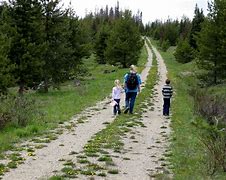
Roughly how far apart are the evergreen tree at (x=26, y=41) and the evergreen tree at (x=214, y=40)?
13.4 metres

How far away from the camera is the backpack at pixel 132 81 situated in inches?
768

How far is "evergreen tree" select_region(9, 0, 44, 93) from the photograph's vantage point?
28.5 m

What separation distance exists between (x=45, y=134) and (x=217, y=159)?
6394 millimetres

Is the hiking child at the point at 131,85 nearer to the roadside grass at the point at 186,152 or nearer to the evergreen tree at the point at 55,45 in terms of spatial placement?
the roadside grass at the point at 186,152

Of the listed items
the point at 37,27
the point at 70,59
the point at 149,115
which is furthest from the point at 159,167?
the point at 70,59

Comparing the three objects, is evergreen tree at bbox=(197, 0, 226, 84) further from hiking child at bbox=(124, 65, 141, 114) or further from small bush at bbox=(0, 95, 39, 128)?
small bush at bbox=(0, 95, 39, 128)

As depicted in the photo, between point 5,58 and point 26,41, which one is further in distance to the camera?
point 26,41

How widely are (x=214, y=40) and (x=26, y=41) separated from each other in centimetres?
1484

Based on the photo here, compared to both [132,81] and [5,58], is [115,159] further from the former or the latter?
[5,58]

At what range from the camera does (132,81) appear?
767 inches

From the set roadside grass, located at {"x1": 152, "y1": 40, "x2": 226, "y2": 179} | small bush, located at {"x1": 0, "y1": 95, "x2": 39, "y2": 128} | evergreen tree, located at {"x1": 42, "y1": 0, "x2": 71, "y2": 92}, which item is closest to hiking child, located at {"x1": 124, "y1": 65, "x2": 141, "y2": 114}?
roadside grass, located at {"x1": 152, "y1": 40, "x2": 226, "y2": 179}

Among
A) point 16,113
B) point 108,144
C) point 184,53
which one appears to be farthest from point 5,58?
point 184,53

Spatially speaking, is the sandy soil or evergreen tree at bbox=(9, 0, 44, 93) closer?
the sandy soil

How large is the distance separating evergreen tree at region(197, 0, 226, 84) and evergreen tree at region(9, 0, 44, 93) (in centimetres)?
1339
